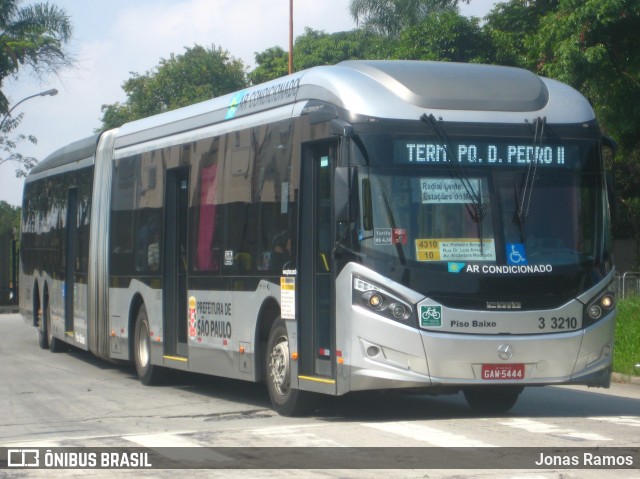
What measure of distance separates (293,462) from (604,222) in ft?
13.7

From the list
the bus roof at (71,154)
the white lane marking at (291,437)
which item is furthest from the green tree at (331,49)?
the white lane marking at (291,437)

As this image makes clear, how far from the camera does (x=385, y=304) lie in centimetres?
1088

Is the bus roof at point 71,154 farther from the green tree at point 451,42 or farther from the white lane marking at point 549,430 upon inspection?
the green tree at point 451,42

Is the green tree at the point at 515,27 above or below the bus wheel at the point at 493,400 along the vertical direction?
above

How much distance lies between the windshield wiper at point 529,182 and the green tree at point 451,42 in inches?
949

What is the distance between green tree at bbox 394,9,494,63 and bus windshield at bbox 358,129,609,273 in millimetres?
24301

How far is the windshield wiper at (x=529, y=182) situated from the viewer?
11195 mm

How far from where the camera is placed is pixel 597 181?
11.6 m

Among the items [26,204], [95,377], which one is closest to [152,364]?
[95,377]

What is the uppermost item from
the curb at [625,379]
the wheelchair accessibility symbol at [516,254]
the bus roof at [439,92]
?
the bus roof at [439,92]

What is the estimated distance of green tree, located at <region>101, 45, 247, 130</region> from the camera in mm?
84438

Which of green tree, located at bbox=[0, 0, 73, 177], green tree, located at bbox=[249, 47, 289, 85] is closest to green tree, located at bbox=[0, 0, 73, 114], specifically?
green tree, located at bbox=[0, 0, 73, 177]

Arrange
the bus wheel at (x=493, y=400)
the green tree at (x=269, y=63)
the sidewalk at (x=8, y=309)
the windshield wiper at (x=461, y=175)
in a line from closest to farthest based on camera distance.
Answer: the windshield wiper at (x=461, y=175)
the bus wheel at (x=493, y=400)
the sidewalk at (x=8, y=309)
the green tree at (x=269, y=63)

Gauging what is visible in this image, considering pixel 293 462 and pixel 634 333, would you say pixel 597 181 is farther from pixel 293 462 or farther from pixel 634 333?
pixel 634 333
